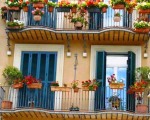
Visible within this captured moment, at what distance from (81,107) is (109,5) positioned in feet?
13.8

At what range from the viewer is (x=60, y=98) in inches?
802

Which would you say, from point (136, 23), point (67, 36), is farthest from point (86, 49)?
point (136, 23)

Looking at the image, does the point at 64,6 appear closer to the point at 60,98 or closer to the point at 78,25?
the point at 78,25

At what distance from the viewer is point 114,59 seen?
69.2 ft

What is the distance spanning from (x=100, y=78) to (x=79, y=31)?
1.99m

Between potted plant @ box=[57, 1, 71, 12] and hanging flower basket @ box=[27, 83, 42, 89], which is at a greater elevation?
potted plant @ box=[57, 1, 71, 12]

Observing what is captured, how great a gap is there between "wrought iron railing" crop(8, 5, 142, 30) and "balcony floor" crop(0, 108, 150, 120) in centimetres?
349

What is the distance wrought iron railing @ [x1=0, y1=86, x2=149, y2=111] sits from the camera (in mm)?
20078

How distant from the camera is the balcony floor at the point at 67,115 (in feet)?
63.0

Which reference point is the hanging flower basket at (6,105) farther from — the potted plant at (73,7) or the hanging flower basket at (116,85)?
the potted plant at (73,7)

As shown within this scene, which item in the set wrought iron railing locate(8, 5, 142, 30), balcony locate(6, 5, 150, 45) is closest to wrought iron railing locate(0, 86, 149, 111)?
balcony locate(6, 5, 150, 45)

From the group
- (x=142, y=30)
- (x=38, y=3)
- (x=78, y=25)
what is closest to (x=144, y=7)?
(x=142, y=30)

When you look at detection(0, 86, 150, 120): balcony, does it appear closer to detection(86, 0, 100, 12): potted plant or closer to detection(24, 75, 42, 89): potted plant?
detection(24, 75, 42, 89): potted plant

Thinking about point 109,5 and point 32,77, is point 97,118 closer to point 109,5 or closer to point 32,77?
point 32,77
